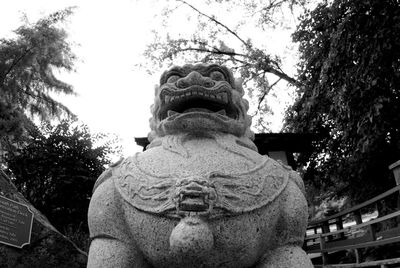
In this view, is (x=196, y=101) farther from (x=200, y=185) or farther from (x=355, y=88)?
(x=355, y=88)

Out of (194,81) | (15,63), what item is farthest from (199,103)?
(15,63)

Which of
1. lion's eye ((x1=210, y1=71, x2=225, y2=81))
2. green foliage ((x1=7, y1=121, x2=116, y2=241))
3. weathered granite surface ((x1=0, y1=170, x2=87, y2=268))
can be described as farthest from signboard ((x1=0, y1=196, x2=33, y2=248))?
lion's eye ((x1=210, y1=71, x2=225, y2=81))

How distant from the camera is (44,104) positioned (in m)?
12.0

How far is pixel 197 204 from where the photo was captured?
181cm

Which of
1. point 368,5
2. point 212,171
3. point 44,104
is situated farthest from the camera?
point 44,104

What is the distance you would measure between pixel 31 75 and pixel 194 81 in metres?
10.2

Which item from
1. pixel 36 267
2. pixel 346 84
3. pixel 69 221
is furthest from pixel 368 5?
pixel 69 221

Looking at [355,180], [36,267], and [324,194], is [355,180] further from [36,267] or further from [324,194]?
[36,267]

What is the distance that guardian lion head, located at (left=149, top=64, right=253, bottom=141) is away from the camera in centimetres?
238

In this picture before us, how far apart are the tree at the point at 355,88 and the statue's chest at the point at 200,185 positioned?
13.3ft

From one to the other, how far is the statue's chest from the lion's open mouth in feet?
1.45

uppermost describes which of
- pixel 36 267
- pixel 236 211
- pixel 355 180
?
pixel 355 180

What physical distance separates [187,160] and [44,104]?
11172 millimetres

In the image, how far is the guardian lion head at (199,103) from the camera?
2.38m
